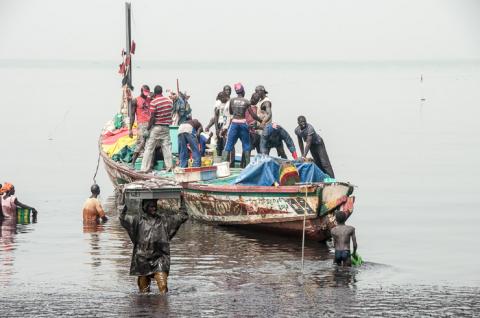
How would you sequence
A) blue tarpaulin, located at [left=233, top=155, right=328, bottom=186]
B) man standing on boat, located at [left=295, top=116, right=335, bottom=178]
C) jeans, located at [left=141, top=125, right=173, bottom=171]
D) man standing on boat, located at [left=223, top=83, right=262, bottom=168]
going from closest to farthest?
1. blue tarpaulin, located at [left=233, top=155, right=328, bottom=186]
2. man standing on boat, located at [left=295, top=116, right=335, bottom=178]
3. man standing on boat, located at [left=223, top=83, right=262, bottom=168]
4. jeans, located at [left=141, top=125, right=173, bottom=171]

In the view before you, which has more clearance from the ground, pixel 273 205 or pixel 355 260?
pixel 273 205

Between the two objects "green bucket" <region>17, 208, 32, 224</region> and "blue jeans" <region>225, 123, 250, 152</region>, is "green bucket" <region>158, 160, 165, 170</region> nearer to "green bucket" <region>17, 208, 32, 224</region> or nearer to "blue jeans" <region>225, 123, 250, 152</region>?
"blue jeans" <region>225, 123, 250, 152</region>

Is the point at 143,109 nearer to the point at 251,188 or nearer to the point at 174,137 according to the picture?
the point at 174,137

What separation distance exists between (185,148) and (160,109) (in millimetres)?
956

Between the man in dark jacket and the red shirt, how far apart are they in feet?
31.7

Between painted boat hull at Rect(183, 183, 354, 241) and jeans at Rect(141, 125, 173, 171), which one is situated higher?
jeans at Rect(141, 125, 173, 171)

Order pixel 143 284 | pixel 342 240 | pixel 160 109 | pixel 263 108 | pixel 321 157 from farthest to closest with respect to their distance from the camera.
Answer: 1. pixel 263 108
2. pixel 160 109
3. pixel 321 157
4. pixel 342 240
5. pixel 143 284

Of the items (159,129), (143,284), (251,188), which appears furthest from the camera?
(159,129)

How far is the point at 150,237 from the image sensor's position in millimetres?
15070

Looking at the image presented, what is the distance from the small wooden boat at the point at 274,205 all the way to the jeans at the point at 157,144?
1.45 meters

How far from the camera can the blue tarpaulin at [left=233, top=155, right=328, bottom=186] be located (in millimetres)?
20859

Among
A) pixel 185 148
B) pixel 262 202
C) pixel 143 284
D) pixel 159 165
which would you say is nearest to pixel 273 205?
pixel 262 202

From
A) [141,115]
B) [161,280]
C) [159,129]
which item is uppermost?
[141,115]

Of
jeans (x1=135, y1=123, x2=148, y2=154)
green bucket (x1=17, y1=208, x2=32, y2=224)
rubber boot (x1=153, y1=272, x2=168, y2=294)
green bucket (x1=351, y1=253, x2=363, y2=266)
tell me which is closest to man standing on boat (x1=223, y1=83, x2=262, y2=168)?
jeans (x1=135, y1=123, x2=148, y2=154)
